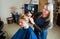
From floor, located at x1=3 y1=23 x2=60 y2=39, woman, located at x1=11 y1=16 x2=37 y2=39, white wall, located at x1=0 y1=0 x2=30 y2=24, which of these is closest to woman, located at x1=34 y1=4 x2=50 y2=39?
woman, located at x1=11 y1=16 x2=37 y2=39

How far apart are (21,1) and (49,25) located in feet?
11.2

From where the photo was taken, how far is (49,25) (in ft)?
6.01

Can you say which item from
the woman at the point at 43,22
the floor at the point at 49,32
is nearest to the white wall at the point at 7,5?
the floor at the point at 49,32

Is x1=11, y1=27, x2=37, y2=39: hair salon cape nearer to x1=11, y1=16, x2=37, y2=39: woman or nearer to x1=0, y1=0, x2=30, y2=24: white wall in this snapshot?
x1=11, y1=16, x2=37, y2=39: woman

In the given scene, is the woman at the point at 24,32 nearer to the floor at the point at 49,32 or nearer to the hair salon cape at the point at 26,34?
the hair salon cape at the point at 26,34

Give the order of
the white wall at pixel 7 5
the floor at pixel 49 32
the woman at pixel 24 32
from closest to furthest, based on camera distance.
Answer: the woman at pixel 24 32 < the floor at pixel 49 32 < the white wall at pixel 7 5

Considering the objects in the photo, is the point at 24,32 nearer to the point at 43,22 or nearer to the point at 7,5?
the point at 43,22

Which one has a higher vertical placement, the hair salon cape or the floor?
the hair salon cape

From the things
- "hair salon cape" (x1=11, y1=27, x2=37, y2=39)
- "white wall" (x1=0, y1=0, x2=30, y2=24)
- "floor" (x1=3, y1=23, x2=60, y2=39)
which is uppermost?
"white wall" (x1=0, y1=0, x2=30, y2=24)

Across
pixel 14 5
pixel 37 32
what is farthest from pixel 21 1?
pixel 37 32

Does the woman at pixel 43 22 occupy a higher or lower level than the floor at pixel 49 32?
higher

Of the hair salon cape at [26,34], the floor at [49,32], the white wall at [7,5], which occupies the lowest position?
the floor at [49,32]

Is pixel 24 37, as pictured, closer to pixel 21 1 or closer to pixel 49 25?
pixel 49 25

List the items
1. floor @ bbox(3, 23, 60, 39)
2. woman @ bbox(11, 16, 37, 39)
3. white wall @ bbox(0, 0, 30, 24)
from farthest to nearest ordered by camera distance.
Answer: white wall @ bbox(0, 0, 30, 24) → floor @ bbox(3, 23, 60, 39) → woman @ bbox(11, 16, 37, 39)
